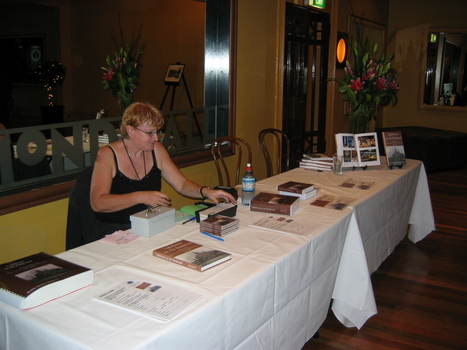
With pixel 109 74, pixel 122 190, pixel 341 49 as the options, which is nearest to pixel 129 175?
pixel 122 190

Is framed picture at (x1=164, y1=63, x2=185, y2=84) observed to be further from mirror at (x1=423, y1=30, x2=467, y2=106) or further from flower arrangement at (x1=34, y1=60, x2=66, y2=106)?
mirror at (x1=423, y1=30, x2=467, y2=106)

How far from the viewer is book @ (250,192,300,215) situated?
2447mm

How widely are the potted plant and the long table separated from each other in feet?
4.57

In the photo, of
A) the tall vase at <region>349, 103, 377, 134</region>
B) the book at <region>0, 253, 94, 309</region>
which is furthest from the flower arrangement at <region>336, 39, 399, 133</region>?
the book at <region>0, 253, 94, 309</region>

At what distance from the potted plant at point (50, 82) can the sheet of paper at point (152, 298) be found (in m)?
1.80

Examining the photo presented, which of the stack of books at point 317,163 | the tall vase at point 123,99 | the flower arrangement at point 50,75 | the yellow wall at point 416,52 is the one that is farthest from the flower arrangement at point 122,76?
the yellow wall at point 416,52

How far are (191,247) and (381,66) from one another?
2400 millimetres

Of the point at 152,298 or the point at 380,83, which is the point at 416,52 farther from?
the point at 152,298

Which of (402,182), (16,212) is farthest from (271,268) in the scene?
(402,182)

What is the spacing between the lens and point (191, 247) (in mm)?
1936

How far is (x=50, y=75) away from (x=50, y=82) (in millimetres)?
48

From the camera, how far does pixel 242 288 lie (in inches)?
65.5

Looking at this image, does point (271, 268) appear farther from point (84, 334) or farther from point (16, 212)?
point (16, 212)

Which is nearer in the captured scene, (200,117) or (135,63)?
(135,63)
